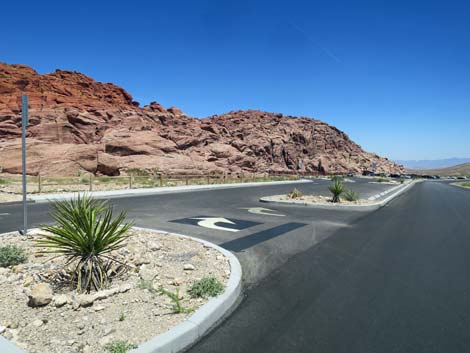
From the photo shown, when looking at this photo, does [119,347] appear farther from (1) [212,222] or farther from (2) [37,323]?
(1) [212,222]

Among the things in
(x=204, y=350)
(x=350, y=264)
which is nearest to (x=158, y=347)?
(x=204, y=350)

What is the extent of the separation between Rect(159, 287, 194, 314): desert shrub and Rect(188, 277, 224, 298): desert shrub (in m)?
0.19

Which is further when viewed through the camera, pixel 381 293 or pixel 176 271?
pixel 176 271

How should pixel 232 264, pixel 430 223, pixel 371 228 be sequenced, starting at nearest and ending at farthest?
pixel 232 264
pixel 371 228
pixel 430 223

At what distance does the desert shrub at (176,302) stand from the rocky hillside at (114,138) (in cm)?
2921

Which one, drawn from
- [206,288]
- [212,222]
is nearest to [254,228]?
[212,222]

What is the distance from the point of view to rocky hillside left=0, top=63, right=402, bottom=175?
30.9 metres

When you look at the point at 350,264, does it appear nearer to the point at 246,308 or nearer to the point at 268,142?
the point at 246,308

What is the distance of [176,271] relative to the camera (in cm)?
485

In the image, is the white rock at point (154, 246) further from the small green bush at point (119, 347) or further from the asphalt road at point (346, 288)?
the small green bush at point (119, 347)

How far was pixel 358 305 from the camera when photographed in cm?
394

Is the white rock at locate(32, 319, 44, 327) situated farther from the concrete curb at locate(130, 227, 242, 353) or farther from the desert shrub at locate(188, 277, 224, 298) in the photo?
the desert shrub at locate(188, 277, 224, 298)

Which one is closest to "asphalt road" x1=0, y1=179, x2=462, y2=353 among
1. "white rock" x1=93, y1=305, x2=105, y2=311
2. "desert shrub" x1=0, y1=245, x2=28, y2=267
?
"white rock" x1=93, y1=305, x2=105, y2=311

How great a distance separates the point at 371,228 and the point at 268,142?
250 feet
